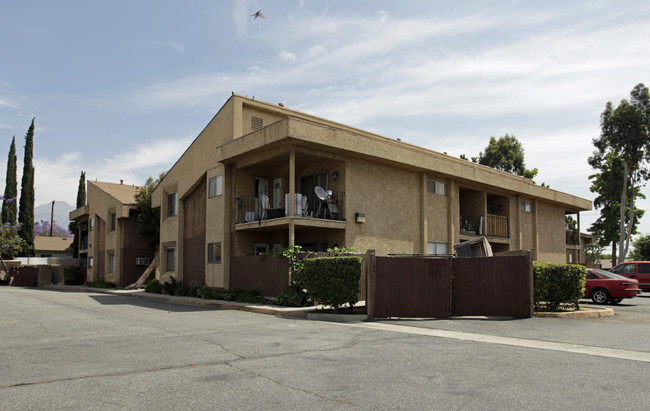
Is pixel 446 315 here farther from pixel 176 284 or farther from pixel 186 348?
pixel 176 284

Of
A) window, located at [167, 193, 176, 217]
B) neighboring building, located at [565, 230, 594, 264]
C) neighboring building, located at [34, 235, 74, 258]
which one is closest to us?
window, located at [167, 193, 176, 217]

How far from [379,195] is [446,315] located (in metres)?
8.66

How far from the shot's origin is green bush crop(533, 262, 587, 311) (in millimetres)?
14484

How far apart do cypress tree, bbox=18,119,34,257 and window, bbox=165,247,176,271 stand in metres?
32.1

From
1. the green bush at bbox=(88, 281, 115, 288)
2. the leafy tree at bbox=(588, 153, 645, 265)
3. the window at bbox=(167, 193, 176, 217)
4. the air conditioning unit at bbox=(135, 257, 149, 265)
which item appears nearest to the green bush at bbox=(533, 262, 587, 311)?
the window at bbox=(167, 193, 176, 217)

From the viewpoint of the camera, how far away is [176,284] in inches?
1020

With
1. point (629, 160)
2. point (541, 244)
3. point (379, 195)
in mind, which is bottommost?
point (541, 244)

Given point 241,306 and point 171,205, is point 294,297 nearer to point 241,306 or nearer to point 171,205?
point 241,306

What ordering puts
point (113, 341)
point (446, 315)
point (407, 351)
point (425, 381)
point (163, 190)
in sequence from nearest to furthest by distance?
point (425, 381) < point (407, 351) < point (113, 341) < point (446, 315) < point (163, 190)

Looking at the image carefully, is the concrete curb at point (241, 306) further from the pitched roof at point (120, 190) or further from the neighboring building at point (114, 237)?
the pitched roof at point (120, 190)

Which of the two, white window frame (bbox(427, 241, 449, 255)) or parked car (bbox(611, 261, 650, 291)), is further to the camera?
parked car (bbox(611, 261, 650, 291))

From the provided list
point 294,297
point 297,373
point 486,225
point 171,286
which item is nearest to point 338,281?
point 294,297

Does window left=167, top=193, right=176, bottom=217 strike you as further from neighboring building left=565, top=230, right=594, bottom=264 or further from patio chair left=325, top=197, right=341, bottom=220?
neighboring building left=565, top=230, right=594, bottom=264

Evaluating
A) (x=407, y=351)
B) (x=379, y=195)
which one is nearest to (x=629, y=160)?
(x=379, y=195)
